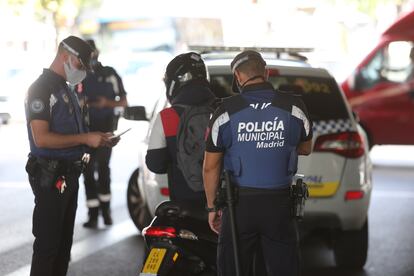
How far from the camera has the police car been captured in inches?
273

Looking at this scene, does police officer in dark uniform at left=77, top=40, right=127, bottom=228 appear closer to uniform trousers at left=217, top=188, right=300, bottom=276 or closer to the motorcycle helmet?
the motorcycle helmet

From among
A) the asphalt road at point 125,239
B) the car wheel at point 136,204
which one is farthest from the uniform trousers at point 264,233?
the car wheel at point 136,204

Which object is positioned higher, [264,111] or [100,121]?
[264,111]

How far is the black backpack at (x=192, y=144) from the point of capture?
15.8ft

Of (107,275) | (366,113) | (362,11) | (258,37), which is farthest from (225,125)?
(362,11)

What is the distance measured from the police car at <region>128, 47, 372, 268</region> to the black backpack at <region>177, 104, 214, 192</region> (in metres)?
2.10

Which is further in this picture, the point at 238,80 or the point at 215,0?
the point at 215,0

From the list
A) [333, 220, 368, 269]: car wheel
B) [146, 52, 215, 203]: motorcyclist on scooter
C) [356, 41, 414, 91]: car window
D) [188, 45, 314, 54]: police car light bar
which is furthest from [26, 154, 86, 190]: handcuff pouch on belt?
[356, 41, 414, 91]: car window

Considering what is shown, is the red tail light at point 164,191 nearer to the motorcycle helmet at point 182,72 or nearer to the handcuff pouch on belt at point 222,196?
the motorcycle helmet at point 182,72

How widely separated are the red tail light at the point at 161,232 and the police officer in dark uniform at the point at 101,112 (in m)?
4.61

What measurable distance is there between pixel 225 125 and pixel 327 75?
3.15 metres

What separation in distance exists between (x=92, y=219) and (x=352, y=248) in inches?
120

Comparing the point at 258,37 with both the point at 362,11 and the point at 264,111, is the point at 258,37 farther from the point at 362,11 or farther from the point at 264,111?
the point at 264,111

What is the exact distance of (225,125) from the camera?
14.6 ft
